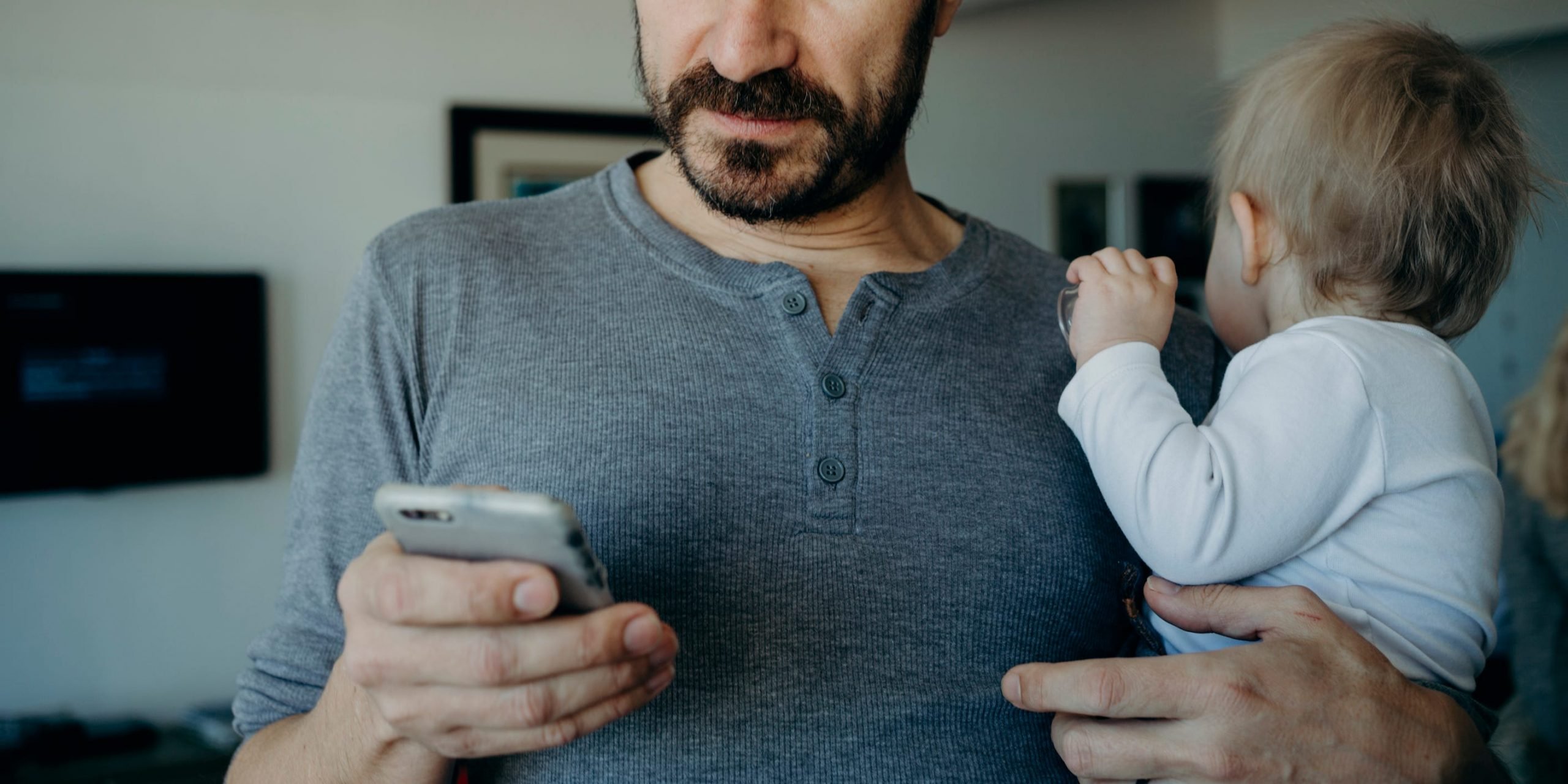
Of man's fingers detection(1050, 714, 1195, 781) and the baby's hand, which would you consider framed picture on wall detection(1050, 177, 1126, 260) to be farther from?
man's fingers detection(1050, 714, 1195, 781)

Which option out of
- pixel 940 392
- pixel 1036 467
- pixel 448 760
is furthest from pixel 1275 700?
pixel 448 760

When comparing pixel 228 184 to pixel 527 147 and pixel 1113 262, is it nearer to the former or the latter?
pixel 527 147

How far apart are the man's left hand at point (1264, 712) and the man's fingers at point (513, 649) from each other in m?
0.39

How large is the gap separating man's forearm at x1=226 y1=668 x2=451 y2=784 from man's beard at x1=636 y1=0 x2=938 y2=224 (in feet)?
1.88

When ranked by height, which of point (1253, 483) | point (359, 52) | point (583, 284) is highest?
point (359, 52)

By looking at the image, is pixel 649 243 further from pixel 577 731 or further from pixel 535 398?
pixel 577 731

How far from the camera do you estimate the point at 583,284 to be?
1.05m

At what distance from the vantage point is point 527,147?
3.57m

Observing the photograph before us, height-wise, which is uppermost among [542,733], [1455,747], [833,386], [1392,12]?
[1392,12]

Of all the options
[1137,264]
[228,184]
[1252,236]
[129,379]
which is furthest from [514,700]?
[228,184]

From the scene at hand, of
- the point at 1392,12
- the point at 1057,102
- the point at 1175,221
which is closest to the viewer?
the point at 1392,12

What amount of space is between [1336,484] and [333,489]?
A: 0.89m

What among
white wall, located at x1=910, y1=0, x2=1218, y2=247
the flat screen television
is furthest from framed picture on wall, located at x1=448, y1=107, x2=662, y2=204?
white wall, located at x1=910, y1=0, x2=1218, y2=247

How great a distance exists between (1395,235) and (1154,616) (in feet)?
1.48
